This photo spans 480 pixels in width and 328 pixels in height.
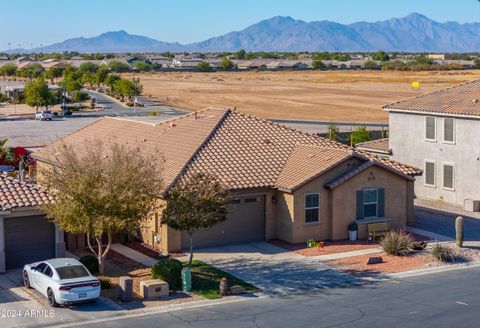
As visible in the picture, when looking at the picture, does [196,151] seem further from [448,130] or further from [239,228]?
[448,130]

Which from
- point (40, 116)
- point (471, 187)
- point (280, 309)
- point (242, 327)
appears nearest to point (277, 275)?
point (280, 309)

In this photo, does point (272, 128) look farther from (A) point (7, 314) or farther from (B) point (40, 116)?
(B) point (40, 116)

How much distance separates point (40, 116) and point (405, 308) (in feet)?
241

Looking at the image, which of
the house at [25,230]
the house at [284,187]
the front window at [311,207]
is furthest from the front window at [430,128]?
the house at [25,230]

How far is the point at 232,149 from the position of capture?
34969 mm

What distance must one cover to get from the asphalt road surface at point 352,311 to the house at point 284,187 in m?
6.60

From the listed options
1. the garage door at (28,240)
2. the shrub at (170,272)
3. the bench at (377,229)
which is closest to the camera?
the shrub at (170,272)

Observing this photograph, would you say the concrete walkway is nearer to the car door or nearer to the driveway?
the car door

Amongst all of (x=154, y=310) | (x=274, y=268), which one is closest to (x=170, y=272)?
(x=154, y=310)

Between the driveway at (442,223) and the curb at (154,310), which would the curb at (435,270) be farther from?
the curb at (154,310)

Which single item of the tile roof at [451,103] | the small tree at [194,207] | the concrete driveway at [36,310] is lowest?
Answer: the concrete driveway at [36,310]

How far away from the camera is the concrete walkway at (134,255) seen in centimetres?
2973

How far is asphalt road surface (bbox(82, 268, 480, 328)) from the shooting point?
883 inches

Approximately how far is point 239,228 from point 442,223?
10.6 meters
